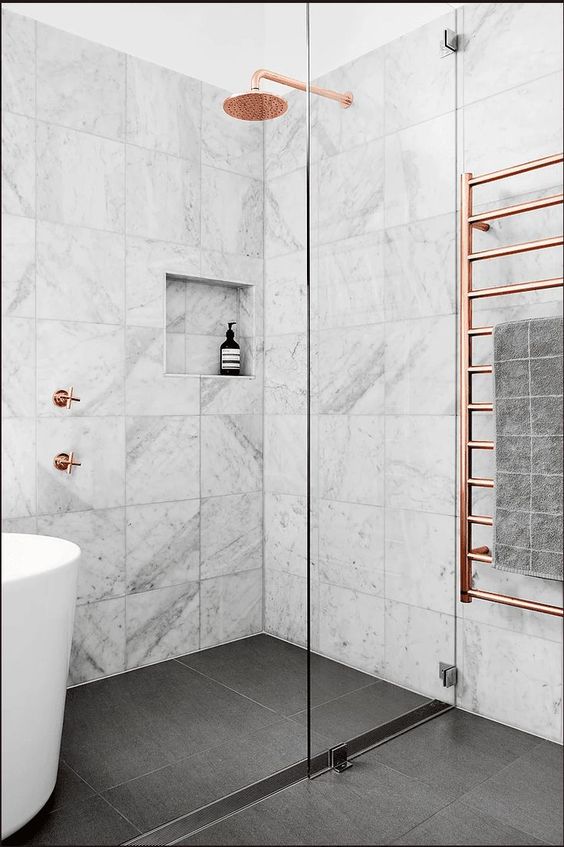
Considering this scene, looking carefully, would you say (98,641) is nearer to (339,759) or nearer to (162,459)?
(162,459)

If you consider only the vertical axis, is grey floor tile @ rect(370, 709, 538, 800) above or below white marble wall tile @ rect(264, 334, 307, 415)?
below

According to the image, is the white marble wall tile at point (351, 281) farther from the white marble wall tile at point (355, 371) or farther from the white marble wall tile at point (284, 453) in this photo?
the white marble wall tile at point (284, 453)

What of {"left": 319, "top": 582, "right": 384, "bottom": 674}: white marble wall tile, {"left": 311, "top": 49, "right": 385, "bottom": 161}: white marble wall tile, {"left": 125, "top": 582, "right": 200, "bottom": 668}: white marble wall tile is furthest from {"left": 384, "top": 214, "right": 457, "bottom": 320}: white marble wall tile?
{"left": 125, "top": 582, "right": 200, "bottom": 668}: white marble wall tile

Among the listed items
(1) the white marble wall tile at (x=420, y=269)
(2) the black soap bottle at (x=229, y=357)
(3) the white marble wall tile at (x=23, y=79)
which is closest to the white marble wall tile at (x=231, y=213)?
(2) the black soap bottle at (x=229, y=357)

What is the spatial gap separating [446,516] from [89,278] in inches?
59.1

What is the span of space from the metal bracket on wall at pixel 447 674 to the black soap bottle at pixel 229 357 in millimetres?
1471

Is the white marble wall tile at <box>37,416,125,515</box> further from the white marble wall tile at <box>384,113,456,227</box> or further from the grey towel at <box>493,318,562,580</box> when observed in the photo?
the grey towel at <box>493,318,562,580</box>

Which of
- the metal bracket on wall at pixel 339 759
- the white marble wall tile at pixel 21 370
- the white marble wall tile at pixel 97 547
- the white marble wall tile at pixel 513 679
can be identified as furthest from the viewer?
the white marble wall tile at pixel 97 547

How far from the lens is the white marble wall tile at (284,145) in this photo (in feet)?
9.01

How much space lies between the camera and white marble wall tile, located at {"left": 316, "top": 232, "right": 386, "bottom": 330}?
192cm

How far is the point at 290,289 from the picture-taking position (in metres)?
2.88

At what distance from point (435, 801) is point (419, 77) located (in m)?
1.90

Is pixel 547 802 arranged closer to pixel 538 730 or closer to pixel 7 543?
pixel 538 730

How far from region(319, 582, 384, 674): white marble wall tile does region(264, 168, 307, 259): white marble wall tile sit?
152 centimetres
